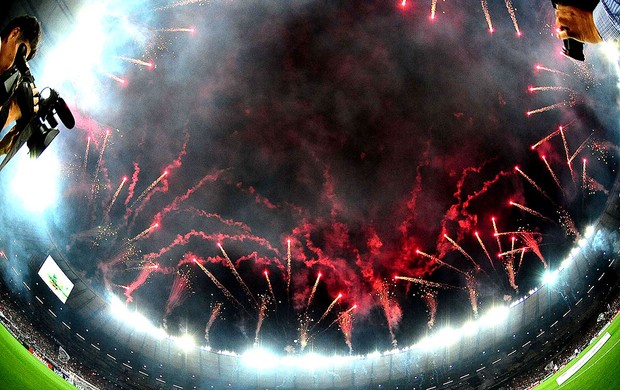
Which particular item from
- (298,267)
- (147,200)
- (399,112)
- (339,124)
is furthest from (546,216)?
(147,200)

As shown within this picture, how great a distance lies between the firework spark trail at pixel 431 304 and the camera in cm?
2742

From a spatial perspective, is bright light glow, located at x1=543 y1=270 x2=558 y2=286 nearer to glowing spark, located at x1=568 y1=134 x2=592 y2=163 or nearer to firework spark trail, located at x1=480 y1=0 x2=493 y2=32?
glowing spark, located at x1=568 y1=134 x2=592 y2=163

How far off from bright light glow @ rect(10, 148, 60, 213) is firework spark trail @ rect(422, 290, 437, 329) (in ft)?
72.7

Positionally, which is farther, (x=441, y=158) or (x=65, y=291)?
(x=441, y=158)

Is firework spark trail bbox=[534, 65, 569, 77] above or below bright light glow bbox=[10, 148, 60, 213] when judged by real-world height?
above

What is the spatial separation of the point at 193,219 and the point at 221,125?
605cm

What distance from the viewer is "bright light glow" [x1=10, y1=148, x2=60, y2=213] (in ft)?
62.8

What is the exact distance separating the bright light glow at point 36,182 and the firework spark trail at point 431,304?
22150 millimetres

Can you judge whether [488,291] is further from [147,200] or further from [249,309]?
[147,200]

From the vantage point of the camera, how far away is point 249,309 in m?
28.0

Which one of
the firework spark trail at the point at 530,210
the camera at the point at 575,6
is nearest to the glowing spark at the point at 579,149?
the firework spark trail at the point at 530,210

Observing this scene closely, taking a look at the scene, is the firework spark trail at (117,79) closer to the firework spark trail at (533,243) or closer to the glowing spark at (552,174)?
the glowing spark at (552,174)

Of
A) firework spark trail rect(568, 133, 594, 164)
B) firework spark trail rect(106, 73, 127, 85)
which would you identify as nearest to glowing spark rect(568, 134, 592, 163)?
firework spark trail rect(568, 133, 594, 164)

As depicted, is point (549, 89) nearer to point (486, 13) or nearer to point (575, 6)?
point (486, 13)
